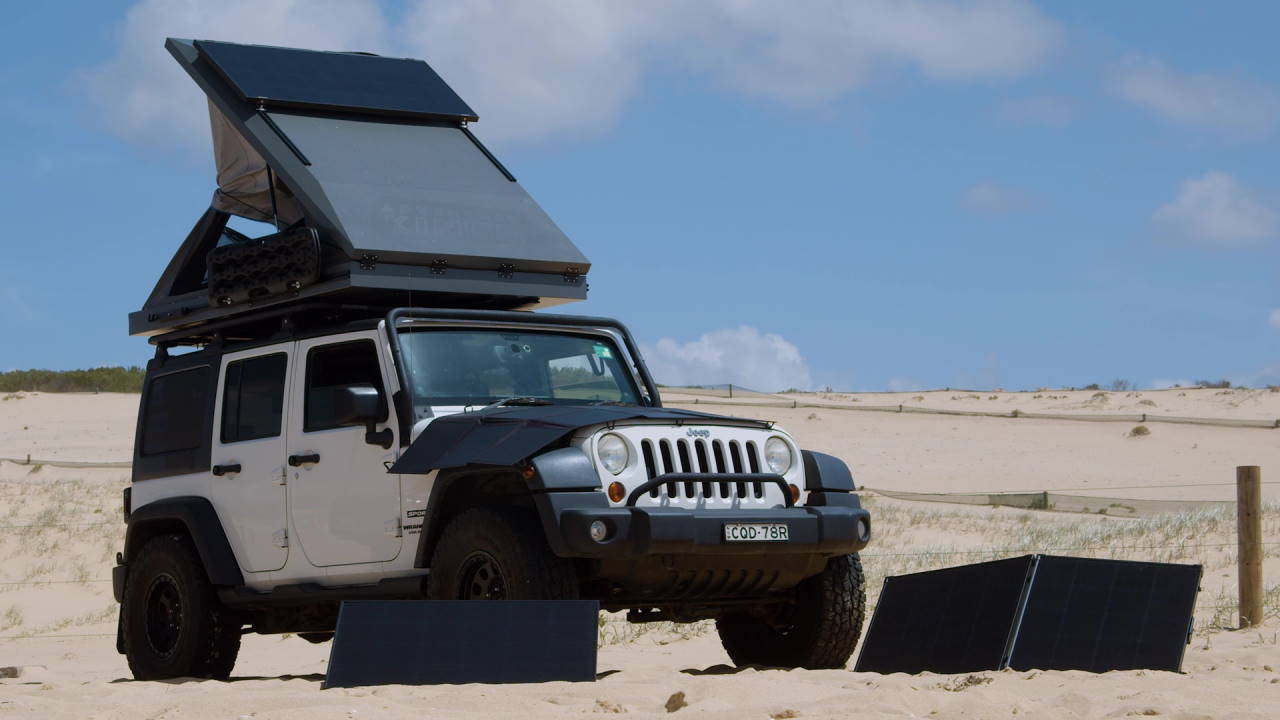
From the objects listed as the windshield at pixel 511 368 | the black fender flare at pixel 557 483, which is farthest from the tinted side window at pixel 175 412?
the black fender flare at pixel 557 483

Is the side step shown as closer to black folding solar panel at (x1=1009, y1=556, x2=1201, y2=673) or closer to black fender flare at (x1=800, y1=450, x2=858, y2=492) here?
black fender flare at (x1=800, y1=450, x2=858, y2=492)

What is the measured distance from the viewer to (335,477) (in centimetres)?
850

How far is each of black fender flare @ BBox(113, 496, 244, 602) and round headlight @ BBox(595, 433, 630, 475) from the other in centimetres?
288

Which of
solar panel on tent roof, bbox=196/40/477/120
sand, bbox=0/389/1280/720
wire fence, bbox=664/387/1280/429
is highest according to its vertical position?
wire fence, bbox=664/387/1280/429

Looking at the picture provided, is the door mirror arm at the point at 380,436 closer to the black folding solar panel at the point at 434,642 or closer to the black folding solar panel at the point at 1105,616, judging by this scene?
the black folding solar panel at the point at 434,642

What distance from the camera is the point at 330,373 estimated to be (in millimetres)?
8859

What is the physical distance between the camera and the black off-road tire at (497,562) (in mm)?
7254

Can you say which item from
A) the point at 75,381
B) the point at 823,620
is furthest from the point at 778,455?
the point at 75,381

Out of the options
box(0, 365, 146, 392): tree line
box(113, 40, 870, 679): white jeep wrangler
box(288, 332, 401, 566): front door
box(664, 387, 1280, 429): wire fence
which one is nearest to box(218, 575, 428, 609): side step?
box(113, 40, 870, 679): white jeep wrangler

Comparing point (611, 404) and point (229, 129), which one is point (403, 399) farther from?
point (229, 129)

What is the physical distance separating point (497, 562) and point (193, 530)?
9.04 ft

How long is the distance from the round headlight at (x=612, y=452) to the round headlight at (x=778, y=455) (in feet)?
2.81

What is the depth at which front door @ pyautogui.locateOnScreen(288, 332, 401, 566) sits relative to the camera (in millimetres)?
8203

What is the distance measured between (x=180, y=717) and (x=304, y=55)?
5.18 m
